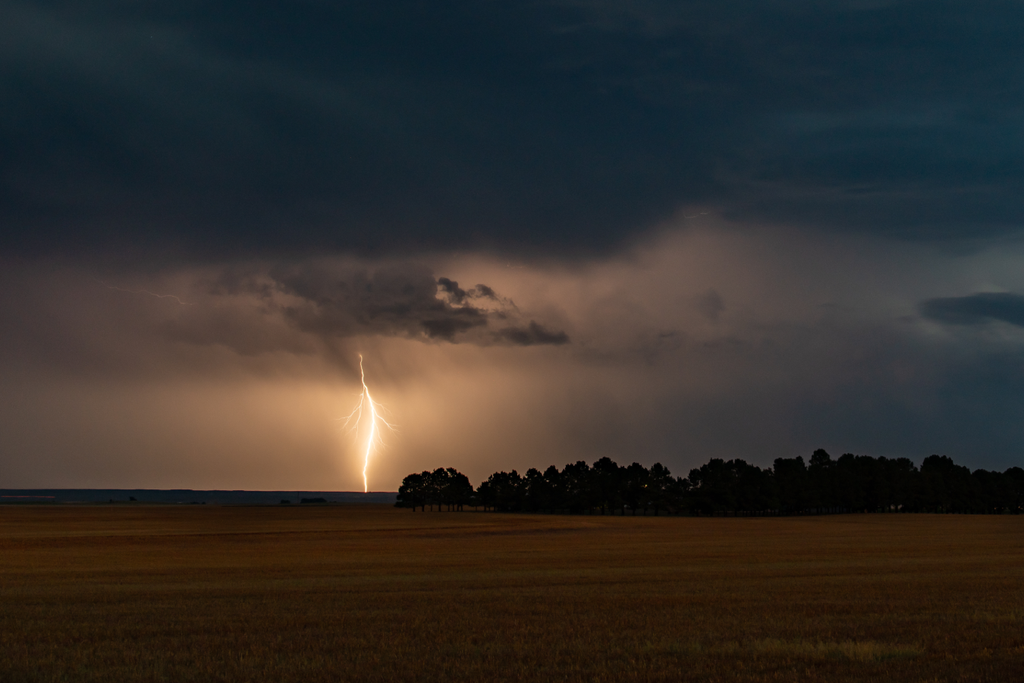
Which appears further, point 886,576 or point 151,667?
point 886,576

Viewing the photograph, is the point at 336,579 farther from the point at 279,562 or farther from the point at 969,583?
the point at 969,583

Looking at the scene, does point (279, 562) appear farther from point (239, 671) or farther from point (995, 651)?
point (995, 651)

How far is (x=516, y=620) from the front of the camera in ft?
85.3

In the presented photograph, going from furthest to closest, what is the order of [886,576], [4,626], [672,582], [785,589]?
[886,576] < [672,582] < [785,589] < [4,626]

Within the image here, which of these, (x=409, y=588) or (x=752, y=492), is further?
(x=752, y=492)

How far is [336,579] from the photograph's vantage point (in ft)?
132

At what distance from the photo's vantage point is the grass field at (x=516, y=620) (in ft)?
61.7

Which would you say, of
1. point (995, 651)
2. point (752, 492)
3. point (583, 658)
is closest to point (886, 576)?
point (995, 651)

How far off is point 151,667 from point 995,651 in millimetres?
19560

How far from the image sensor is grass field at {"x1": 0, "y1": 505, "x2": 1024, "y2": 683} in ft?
61.7

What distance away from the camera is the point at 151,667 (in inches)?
757

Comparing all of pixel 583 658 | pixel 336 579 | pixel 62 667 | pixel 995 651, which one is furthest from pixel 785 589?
pixel 62 667

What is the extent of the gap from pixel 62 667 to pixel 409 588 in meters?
17.7

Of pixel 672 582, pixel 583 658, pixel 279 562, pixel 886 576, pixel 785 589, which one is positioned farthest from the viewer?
pixel 279 562
